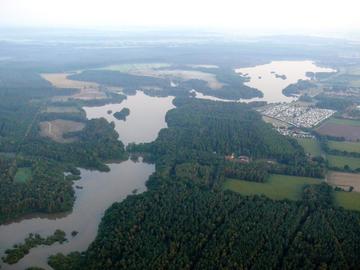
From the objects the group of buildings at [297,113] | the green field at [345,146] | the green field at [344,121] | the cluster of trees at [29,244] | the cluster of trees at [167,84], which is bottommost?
the cluster of trees at [29,244]

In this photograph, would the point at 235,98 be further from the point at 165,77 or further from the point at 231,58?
the point at 231,58

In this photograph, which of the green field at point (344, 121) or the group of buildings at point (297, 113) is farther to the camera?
the green field at point (344, 121)

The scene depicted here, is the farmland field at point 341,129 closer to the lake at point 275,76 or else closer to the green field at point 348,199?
the lake at point 275,76

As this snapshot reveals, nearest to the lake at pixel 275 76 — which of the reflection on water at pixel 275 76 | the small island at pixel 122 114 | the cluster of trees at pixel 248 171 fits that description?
the reflection on water at pixel 275 76

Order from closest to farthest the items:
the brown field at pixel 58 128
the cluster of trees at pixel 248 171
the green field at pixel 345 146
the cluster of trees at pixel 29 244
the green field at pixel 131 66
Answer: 1. the cluster of trees at pixel 29 244
2. the cluster of trees at pixel 248 171
3. the green field at pixel 345 146
4. the brown field at pixel 58 128
5. the green field at pixel 131 66

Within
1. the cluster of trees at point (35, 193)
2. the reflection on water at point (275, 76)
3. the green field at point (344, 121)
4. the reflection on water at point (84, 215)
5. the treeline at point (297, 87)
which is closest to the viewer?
the reflection on water at point (84, 215)

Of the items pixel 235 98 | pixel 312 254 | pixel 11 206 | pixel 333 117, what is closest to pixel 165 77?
pixel 235 98

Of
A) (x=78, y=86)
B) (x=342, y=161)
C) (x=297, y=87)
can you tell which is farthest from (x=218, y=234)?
(x=297, y=87)
